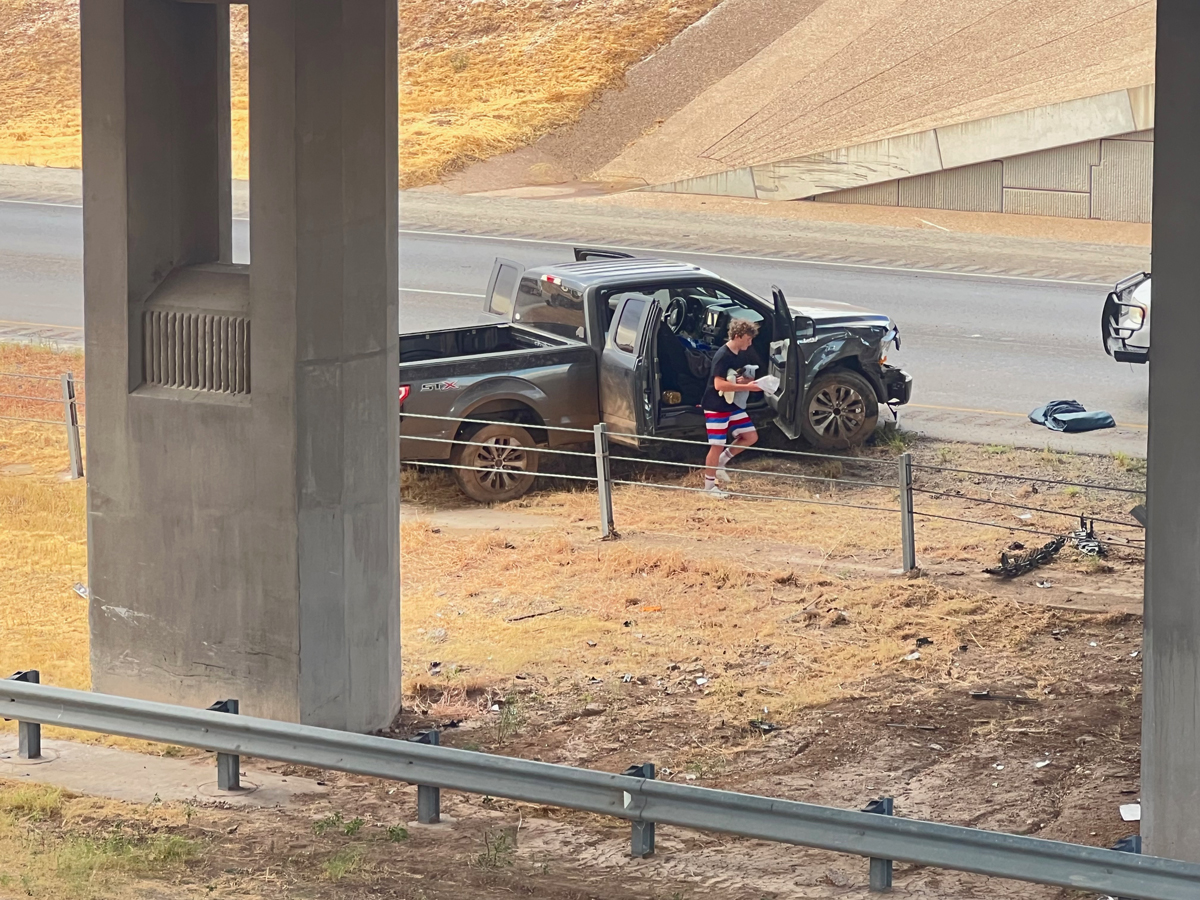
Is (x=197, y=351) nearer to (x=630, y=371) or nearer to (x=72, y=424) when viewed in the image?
(x=630, y=371)

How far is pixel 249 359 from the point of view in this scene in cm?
1000

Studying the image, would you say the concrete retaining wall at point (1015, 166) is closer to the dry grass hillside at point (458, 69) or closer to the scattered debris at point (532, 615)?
the dry grass hillside at point (458, 69)

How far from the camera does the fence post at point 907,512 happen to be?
516 inches

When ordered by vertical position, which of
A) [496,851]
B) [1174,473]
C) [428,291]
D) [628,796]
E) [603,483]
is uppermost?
[428,291]

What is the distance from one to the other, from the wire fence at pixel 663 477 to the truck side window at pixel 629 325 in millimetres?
764

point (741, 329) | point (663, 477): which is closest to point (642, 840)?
point (741, 329)

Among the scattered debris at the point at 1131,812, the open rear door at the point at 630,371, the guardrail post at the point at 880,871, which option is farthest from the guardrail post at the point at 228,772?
the open rear door at the point at 630,371

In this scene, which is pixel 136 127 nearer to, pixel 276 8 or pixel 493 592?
pixel 276 8

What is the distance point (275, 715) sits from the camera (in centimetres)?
1022

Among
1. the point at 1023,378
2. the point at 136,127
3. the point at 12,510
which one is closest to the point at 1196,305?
the point at 136,127

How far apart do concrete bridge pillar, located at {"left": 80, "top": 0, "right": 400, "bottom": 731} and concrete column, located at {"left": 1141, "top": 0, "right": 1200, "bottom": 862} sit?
416 cm

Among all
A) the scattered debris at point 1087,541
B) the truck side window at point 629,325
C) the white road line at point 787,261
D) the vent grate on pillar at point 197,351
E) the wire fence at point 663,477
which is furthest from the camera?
the white road line at point 787,261

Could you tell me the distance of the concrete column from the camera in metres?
7.68

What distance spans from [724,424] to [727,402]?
0.63 feet
